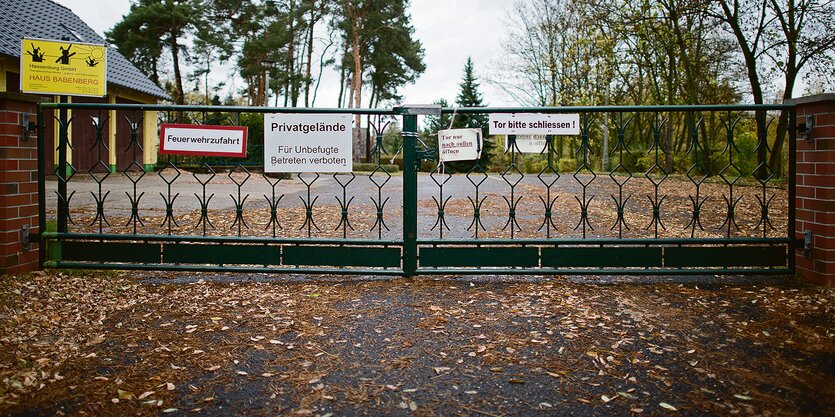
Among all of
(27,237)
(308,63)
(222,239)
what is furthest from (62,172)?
(308,63)

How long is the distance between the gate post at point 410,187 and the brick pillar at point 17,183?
9.99 feet

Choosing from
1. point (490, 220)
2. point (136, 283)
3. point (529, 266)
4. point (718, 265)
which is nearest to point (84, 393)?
point (136, 283)

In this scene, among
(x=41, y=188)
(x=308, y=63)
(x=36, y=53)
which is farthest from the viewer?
(x=308, y=63)

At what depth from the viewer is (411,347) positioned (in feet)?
10.2

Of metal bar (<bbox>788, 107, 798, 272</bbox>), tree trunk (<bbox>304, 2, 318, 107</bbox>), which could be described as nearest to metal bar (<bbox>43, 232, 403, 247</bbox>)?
metal bar (<bbox>788, 107, 798, 272</bbox>)

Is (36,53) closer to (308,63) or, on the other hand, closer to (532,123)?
(532,123)

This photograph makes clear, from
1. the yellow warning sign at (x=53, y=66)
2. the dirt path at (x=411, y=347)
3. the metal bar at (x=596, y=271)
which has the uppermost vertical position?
the yellow warning sign at (x=53, y=66)

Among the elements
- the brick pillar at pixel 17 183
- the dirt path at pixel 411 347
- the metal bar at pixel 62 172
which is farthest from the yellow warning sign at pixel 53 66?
the dirt path at pixel 411 347

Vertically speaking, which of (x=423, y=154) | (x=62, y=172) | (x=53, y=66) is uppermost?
(x=53, y=66)

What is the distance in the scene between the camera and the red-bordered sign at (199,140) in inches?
174

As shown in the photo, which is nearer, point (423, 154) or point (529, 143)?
point (423, 154)

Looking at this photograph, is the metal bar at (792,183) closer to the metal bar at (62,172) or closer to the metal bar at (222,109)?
the metal bar at (222,109)

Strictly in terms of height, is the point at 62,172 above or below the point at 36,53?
below

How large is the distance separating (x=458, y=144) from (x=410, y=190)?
538mm
